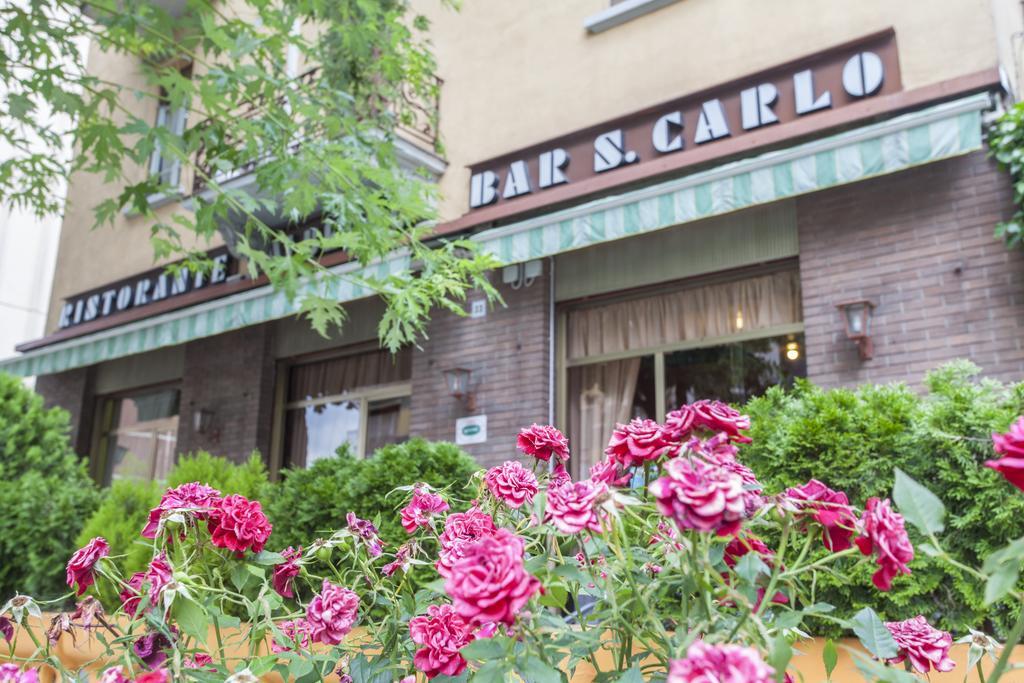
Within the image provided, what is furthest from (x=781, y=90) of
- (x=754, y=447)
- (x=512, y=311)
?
(x=754, y=447)

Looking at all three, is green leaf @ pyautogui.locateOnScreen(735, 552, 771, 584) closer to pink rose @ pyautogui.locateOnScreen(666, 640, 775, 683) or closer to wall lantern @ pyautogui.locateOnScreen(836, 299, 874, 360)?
pink rose @ pyautogui.locateOnScreen(666, 640, 775, 683)

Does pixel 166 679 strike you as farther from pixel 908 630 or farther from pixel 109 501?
pixel 109 501

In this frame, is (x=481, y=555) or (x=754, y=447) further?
(x=754, y=447)

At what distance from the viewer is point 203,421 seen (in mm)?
9945

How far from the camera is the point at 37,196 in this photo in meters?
5.98

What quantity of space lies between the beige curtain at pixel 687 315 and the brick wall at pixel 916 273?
427 mm

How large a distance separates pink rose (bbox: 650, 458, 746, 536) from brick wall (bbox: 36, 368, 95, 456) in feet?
40.6

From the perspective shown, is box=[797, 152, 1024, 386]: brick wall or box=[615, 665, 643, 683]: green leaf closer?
box=[615, 665, 643, 683]: green leaf

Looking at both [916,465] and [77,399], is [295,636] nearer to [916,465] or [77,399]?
[916,465]

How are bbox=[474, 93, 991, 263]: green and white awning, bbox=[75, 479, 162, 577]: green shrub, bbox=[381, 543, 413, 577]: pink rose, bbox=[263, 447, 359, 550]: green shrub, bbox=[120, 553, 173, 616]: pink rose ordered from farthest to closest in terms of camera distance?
bbox=[474, 93, 991, 263]: green and white awning < bbox=[75, 479, 162, 577]: green shrub < bbox=[263, 447, 359, 550]: green shrub < bbox=[381, 543, 413, 577]: pink rose < bbox=[120, 553, 173, 616]: pink rose

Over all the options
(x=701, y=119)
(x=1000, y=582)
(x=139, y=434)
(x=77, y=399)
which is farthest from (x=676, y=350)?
(x=77, y=399)

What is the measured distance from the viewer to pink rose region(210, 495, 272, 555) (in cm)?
173

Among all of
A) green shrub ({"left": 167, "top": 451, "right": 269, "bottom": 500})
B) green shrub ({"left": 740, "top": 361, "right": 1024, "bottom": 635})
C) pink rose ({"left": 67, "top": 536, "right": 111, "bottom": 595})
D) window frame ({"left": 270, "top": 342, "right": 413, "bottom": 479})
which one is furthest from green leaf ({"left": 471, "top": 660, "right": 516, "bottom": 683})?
window frame ({"left": 270, "top": 342, "right": 413, "bottom": 479})

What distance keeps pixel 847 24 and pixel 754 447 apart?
14.7 feet
